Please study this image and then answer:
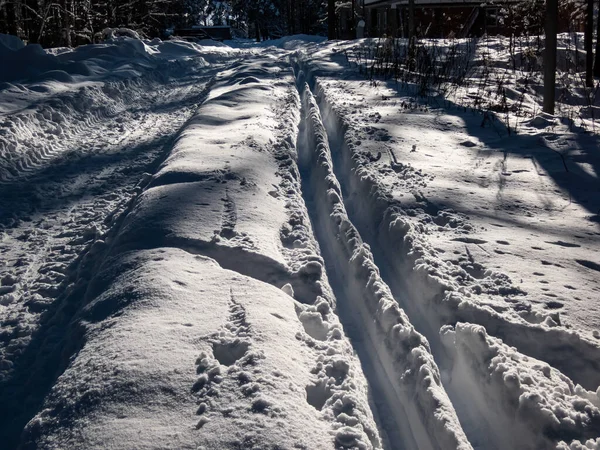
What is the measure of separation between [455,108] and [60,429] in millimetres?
7501

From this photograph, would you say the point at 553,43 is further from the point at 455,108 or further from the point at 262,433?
the point at 262,433

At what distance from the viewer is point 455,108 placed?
818 cm

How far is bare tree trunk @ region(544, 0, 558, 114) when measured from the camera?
295 inches

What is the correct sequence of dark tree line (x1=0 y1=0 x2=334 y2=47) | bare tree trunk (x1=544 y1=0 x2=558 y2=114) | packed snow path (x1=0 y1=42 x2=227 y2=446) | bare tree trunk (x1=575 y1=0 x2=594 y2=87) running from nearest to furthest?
packed snow path (x1=0 y1=42 x2=227 y2=446) → bare tree trunk (x1=544 y1=0 x2=558 y2=114) → bare tree trunk (x1=575 y1=0 x2=594 y2=87) → dark tree line (x1=0 y1=0 x2=334 y2=47)

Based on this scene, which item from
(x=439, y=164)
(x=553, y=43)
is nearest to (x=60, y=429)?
(x=439, y=164)

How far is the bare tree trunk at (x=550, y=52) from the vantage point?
749cm

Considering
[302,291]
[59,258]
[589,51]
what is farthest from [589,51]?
[59,258]

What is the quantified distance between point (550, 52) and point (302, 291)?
6548 mm

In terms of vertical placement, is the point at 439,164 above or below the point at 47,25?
below

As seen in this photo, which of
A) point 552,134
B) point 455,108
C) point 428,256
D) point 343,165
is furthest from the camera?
point 455,108

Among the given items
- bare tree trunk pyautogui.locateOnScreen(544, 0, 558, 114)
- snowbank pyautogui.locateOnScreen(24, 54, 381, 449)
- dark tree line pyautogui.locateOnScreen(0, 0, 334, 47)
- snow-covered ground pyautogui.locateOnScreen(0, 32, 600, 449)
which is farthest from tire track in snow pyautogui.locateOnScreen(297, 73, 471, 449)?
dark tree line pyautogui.locateOnScreen(0, 0, 334, 47)

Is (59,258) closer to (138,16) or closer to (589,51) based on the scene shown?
(589,51)

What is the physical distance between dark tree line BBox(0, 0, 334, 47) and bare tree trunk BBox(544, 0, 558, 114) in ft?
42.7

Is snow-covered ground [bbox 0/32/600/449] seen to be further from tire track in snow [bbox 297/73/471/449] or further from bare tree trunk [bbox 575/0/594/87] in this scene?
bare tree trunk [bbox 575/0/594/87]
